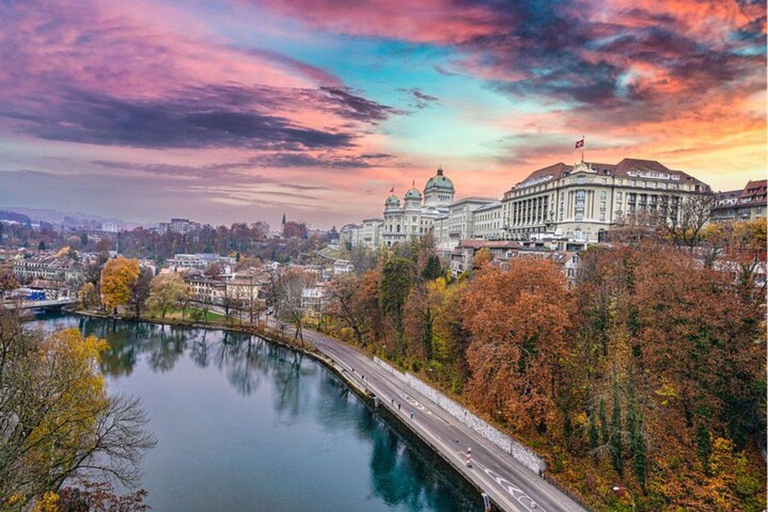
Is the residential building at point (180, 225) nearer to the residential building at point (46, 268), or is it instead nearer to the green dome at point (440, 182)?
the residential building at point (46, 268)

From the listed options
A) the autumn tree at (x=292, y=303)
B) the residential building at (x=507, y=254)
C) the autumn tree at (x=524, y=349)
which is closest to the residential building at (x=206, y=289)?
the autumn tree at (x=292, y=303)

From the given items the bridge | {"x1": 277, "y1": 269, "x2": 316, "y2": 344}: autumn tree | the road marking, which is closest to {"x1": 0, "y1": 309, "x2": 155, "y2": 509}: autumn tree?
the road marking

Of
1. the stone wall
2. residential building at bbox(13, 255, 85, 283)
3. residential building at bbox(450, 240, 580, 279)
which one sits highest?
residential building at bbox(450, 240, 580, 279)

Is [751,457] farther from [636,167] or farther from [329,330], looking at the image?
[636,167]

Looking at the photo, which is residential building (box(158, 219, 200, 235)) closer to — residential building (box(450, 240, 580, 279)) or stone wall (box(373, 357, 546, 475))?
residential building (box(450, 240, 580, 279))

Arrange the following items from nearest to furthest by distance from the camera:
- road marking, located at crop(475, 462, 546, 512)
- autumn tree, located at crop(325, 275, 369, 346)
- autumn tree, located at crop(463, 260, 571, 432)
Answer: road marking, located at crop(475, 462, 546, 512) → autumn tree, located at crop(463, 260, 571, 432) → autumn tree, located at crop(325, 275, 369, 346)

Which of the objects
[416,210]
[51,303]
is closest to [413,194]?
[416,210]
